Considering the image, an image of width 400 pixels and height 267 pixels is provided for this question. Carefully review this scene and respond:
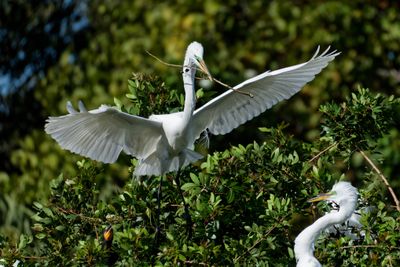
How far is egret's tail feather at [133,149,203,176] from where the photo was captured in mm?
4711

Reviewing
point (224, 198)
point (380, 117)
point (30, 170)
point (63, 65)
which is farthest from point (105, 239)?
point (63, 65)

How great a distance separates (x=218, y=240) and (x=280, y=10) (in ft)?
15.2

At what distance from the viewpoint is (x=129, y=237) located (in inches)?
164

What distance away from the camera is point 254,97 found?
4895 millimetres

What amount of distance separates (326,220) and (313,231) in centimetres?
10

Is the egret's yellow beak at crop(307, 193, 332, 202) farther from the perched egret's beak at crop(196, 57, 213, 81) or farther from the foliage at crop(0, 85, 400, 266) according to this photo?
the perched egret's beak at crop(196, 57, 213, 81)

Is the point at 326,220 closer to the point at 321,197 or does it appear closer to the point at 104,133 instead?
the point at 321,197

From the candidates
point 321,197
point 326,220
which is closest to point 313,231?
point 326,220

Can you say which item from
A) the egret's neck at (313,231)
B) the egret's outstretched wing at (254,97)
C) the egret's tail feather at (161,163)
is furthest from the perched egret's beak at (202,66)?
the egret's neck at (313,231)

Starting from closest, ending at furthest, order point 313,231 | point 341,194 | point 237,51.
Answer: point 313,231 → point 341,194 → point 237,51

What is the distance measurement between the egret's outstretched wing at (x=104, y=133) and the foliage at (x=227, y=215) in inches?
4.6

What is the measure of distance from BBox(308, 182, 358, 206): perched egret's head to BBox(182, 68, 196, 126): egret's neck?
723 millimetres

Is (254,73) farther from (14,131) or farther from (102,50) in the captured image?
(14,131)

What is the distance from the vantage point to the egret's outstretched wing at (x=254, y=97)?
4.68 meters
